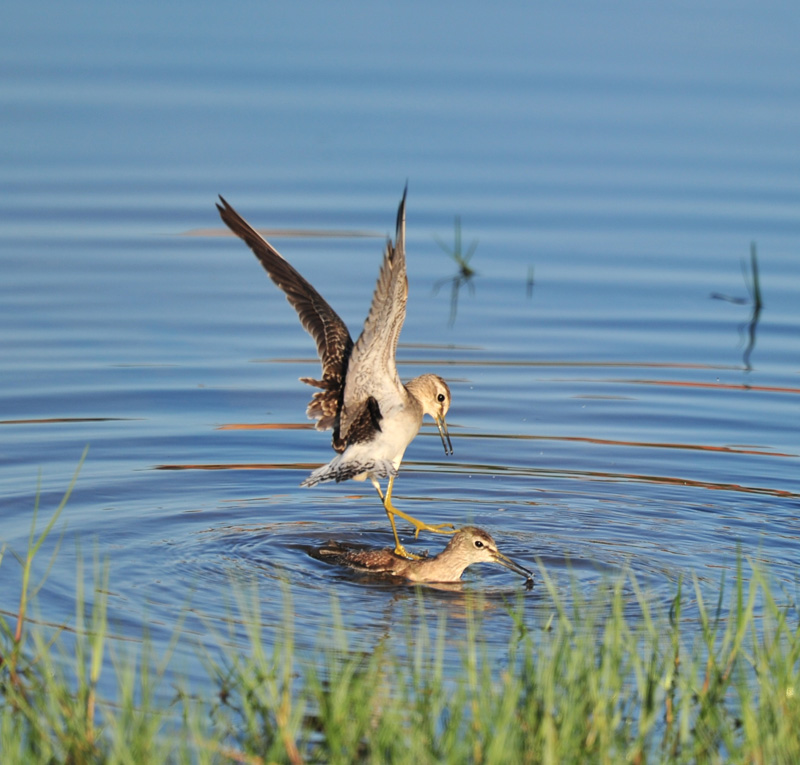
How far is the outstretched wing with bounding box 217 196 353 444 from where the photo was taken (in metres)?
8.57

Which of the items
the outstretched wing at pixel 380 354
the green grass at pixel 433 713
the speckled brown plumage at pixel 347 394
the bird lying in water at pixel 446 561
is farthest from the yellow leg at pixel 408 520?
the green grass at pixel 433 713

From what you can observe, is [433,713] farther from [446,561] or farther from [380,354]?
[446,561]

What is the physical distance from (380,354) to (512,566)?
148cm

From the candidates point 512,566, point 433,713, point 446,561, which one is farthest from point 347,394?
point 433,713

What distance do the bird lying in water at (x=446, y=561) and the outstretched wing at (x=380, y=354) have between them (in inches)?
28.6

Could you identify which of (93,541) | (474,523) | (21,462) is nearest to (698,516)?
(474,523)

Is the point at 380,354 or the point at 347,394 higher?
the point at 380,354

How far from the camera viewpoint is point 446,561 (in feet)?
28.2

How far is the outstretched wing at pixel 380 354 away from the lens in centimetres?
750

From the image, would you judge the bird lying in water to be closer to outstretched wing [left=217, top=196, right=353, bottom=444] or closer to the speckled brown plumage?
the speckled brown plumage

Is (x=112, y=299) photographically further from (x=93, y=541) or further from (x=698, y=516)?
(x=698, y=516)

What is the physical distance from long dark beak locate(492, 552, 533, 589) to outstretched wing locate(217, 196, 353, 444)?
1.25 metres

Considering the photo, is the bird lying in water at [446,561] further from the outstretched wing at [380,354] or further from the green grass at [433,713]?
the green grass at [433,713]

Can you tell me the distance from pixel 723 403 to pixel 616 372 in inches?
39.3
